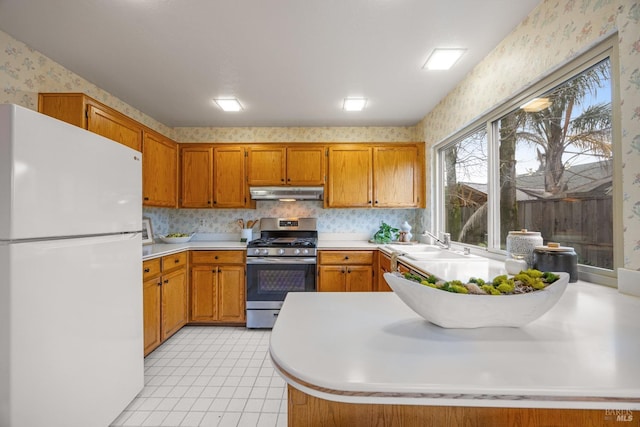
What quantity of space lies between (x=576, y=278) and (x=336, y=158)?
261cm

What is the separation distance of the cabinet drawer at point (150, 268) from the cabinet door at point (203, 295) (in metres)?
0.65

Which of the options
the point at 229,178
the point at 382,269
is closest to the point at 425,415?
the point at 382,269

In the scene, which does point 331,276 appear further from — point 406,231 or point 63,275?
point 63,275

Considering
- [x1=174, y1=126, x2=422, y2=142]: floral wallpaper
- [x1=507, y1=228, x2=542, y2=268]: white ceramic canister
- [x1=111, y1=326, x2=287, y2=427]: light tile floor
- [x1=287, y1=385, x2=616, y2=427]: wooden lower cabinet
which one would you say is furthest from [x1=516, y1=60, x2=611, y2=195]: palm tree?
[x1=111, y1=326, x2=287, y2=427]: light tile floor

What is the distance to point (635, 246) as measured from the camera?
1217 millimetres

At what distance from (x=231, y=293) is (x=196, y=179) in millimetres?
1476

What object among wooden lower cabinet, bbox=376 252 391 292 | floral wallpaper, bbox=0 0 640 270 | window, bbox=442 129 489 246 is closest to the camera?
floral wallpaper, bbox=0 0 640 270

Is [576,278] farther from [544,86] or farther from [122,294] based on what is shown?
[122,294]

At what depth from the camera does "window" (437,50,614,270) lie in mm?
1446

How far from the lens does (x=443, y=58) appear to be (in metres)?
2.17

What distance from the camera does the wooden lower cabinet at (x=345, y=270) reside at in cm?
325

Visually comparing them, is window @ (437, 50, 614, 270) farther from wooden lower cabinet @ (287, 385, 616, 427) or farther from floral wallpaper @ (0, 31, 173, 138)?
floral wallpaper @ (0, 31, 173, 138)

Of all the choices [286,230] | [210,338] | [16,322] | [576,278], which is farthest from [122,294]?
[576,278]

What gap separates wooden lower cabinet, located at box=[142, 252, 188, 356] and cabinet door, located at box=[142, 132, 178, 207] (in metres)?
0.67
